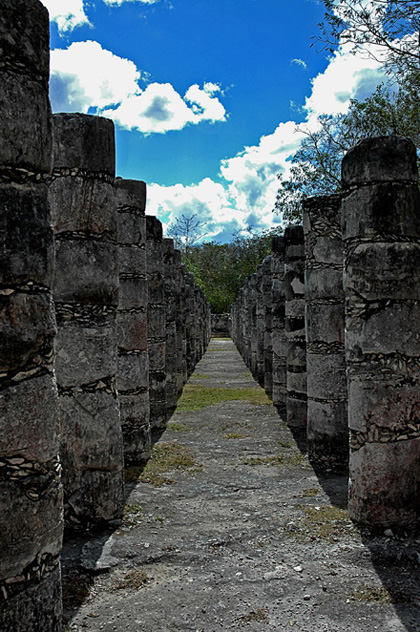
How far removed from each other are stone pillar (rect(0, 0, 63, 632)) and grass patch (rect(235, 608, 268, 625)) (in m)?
1.26

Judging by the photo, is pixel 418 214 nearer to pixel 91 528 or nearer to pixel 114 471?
pixel 114 471

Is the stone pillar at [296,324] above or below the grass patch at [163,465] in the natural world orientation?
above

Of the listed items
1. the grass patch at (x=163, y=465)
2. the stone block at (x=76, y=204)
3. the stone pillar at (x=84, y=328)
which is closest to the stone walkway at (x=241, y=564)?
the grass patch at (x=163, y=465)

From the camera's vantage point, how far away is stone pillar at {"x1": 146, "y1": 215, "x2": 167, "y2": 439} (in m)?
10.1

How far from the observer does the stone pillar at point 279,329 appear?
1192 centimetres

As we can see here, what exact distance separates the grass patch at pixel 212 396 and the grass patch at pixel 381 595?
8.24 meters

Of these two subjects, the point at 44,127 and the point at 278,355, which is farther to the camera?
the point at 278,355

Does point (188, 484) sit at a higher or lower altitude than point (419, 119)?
lower

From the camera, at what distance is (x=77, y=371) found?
5.37 meters

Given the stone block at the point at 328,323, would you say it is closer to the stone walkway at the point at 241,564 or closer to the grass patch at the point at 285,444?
the stone walkway at the point at 241,564

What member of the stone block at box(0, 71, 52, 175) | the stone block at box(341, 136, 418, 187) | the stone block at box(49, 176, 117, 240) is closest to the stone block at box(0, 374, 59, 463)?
the stone block at box(0, 71, 52, 175)

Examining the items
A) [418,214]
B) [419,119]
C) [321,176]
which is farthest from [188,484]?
[321,176]

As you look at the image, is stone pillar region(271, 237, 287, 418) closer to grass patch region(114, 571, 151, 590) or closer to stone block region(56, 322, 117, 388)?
stone block region(56, 322, 117, 388)

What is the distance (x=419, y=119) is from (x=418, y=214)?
11254 millimetres
